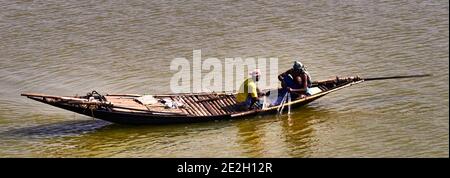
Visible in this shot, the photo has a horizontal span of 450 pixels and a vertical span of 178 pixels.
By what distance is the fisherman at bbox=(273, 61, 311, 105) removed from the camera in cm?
1515

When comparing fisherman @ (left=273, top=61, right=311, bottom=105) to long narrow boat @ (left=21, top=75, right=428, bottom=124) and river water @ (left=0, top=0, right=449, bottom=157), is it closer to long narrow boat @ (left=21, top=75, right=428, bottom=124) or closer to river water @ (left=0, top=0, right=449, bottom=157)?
long narrow boat @ (left=21, top=75, right=428, bottom=124)

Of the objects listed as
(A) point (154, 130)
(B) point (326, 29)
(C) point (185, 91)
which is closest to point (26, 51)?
(C) point (185, 91)

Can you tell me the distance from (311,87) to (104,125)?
→ 456 cm

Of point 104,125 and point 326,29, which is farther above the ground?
point 326,29

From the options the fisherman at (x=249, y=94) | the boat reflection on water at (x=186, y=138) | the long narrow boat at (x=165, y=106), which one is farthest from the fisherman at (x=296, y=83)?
the fisherman at (x=249, y=94)

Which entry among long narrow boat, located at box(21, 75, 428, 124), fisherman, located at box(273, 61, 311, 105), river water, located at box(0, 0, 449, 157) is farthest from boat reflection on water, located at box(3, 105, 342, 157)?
fisherman, located at box(273, 61, 311, 105)

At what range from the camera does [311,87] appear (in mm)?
15688

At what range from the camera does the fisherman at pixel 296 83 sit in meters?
15.1

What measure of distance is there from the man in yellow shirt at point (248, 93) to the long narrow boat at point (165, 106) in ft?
0.64

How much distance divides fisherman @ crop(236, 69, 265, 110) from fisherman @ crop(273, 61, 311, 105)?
598 mm

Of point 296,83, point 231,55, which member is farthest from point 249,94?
point 231,55

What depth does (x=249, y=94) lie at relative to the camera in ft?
48.3

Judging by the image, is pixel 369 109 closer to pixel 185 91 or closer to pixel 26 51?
pixel 185 91

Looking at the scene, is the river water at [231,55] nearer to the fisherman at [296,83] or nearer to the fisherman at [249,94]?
the fisherman at [249,94]
